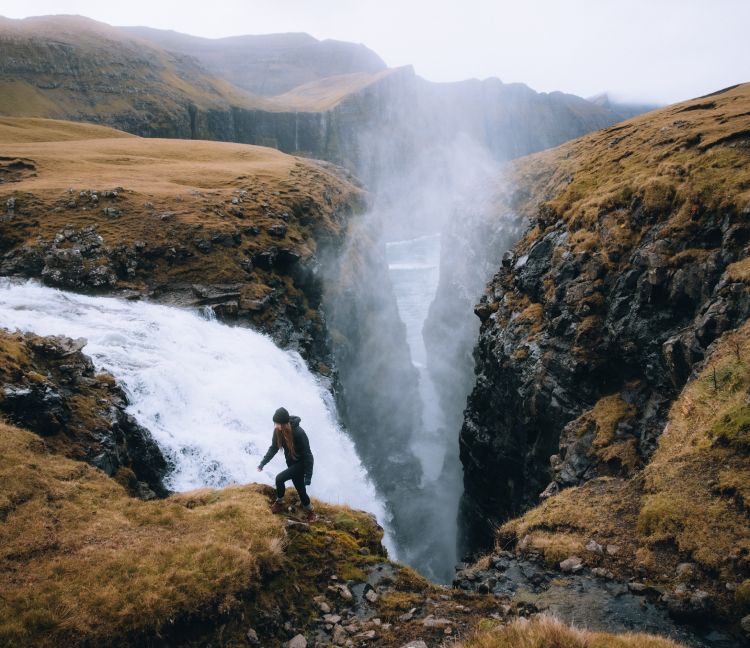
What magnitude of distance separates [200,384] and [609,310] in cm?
2298

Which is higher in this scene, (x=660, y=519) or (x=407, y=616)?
(x=660, y=519)

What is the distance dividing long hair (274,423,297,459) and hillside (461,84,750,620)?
311 inches

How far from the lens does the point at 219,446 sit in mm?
23562

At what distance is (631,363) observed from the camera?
915 inches

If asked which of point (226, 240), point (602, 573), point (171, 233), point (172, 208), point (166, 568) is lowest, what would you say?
point (602, 573)

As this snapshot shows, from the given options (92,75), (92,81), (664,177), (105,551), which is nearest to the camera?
(105,551)

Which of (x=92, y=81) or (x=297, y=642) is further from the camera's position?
(x=92, y=81)

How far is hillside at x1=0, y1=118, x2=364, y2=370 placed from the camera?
118ft

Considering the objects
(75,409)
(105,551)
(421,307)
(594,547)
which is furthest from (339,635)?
(421,307)

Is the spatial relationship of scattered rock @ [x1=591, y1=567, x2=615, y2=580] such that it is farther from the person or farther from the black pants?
the black pants

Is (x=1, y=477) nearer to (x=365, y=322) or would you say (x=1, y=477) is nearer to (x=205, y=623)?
(x=205, y=623)

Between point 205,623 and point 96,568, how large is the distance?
2.45 meters

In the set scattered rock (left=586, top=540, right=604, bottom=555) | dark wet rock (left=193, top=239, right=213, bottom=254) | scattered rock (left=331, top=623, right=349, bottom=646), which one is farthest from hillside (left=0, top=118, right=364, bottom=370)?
scattered rock (left=586, top=540, right=604, bottom=555)

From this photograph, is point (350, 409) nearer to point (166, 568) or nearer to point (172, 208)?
point (172, 208)
